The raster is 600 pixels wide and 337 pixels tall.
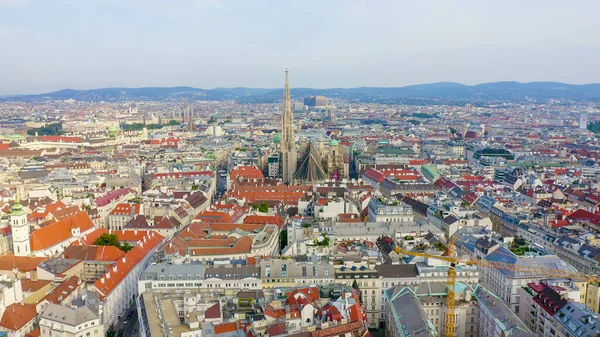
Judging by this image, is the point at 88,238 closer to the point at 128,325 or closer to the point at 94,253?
the point at 94,253

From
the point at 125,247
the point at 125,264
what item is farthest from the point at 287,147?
the point at 125,264

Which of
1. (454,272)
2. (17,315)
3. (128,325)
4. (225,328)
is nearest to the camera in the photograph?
(225,328)

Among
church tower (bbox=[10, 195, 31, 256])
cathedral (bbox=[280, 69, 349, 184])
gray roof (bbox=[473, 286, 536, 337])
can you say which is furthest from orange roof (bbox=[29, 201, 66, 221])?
gray roof (bbox=[473, 286, 536, 337])

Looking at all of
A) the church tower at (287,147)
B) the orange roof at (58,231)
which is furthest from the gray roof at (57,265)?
the church tower at (287,147)

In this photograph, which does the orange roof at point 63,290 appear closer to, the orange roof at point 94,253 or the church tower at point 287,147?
the orange roof at point 94,253

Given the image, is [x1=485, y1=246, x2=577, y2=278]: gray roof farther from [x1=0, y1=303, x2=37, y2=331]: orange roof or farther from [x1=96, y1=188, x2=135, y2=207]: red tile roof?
[x1=96, y1=188, x2=135, y2=207]: red tile roof
